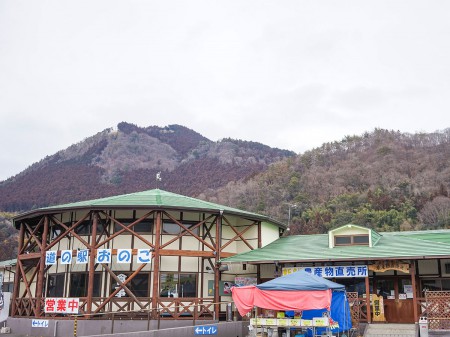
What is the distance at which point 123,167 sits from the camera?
14162 centimetres

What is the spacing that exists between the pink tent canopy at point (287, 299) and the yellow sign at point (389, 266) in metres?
4.79

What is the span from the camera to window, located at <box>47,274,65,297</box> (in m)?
23.6

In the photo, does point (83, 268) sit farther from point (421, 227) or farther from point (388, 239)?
point (421, 227)

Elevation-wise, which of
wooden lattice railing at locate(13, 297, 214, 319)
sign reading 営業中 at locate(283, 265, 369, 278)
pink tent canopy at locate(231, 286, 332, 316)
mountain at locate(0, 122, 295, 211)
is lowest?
wooden lattice railing at locate(13, 297, 214, 319)

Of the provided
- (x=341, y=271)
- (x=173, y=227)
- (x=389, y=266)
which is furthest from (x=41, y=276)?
(x=389, y=266)

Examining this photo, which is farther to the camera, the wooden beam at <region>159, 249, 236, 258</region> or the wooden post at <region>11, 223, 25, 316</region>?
the wooden post at <region>11, 223, 25, 316</region>

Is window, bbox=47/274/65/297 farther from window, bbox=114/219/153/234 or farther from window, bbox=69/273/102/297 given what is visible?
window, bbox=114/219/153/234

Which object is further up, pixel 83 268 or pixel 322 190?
pixel 322 190

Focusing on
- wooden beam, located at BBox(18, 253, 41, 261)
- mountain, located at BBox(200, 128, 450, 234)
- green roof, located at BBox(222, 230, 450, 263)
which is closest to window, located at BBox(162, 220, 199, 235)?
green roof, located at BBox(222, 230, 450, 263)

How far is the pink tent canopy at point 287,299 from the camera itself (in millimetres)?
15875

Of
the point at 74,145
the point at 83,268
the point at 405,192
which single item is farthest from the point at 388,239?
the point at 74,145

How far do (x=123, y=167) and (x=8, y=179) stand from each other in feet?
102

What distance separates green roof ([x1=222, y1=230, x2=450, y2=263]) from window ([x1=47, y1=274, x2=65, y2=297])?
768 cm

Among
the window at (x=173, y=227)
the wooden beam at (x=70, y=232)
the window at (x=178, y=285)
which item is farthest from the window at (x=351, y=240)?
the wooden beam at (x=70, y=232)
